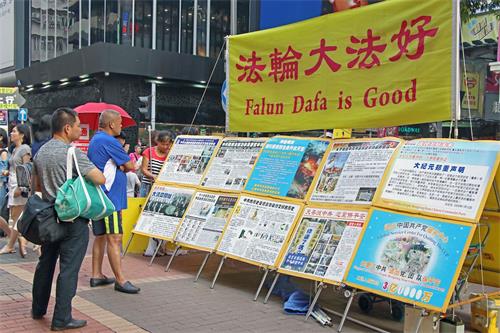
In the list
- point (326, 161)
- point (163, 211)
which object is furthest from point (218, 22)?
point (326, 161)

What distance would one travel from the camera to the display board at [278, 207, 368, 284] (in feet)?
16.2

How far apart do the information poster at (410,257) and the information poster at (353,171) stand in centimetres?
34

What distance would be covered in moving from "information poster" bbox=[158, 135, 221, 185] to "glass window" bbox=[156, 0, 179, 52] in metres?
17.3

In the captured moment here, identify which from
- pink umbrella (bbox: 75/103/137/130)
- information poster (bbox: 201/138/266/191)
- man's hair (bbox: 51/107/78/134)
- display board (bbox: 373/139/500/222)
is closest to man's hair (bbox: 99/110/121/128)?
man's hair (bbox: 51/107/78/134)

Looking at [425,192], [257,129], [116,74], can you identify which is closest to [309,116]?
[257,129]

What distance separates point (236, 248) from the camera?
586cm

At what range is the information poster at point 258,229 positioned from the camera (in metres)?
5.55

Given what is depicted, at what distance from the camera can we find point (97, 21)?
81.9ft

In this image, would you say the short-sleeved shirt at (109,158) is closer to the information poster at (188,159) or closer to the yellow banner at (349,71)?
the information poster at (188,159)

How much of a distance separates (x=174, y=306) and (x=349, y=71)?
3098 mm

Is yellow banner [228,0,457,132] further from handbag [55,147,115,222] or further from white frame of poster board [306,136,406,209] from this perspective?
handbag [55,147,115,222]

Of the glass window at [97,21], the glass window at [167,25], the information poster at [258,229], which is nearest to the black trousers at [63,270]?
the information poster at [258,229]

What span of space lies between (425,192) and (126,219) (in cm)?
465

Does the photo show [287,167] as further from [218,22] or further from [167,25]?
[218,22]
